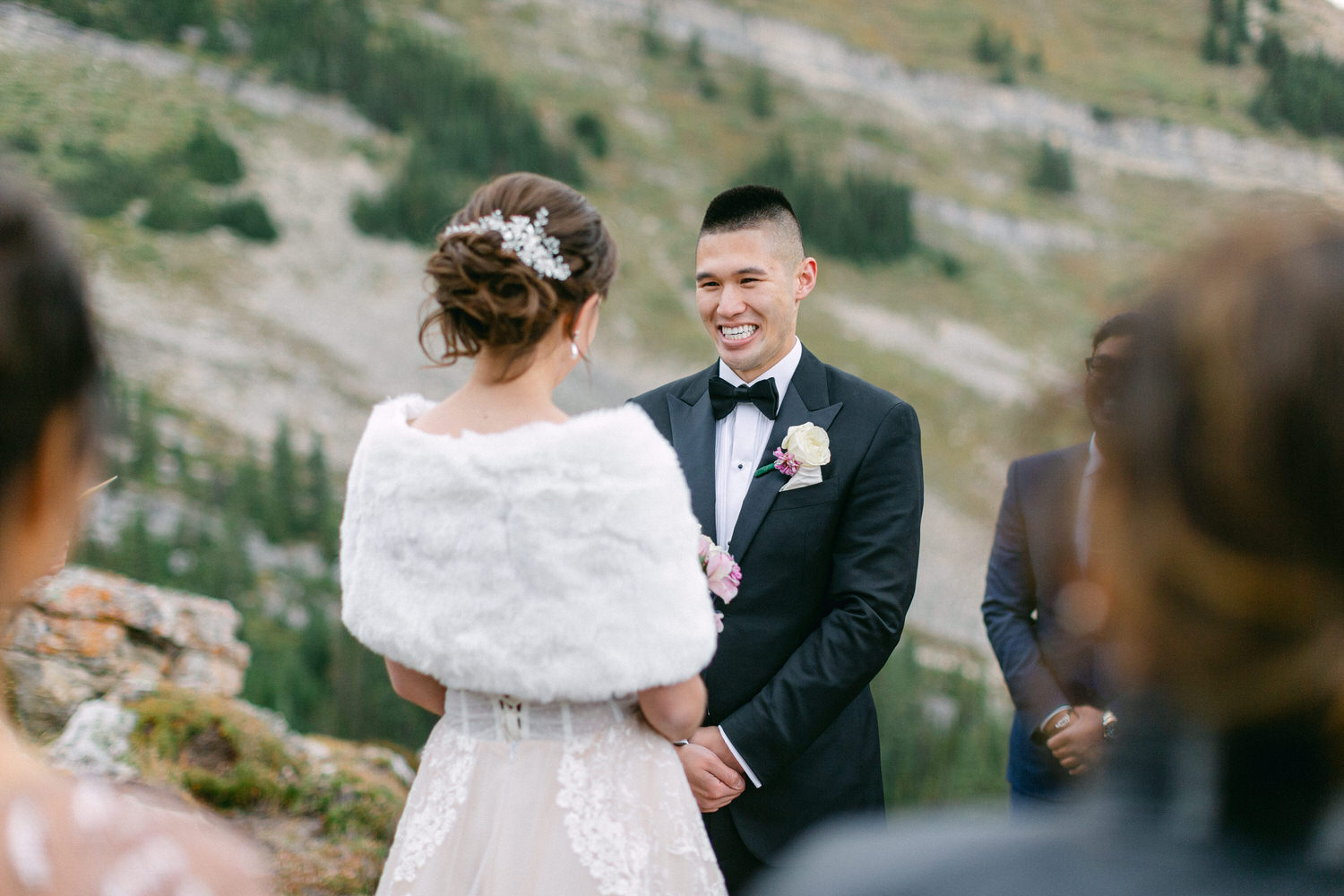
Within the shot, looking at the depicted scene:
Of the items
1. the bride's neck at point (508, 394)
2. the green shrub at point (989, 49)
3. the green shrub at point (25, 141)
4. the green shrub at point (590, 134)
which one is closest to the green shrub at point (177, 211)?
the green shrub at point (25, 141)

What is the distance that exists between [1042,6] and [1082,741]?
210 feet

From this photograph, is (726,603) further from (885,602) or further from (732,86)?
(732,86)

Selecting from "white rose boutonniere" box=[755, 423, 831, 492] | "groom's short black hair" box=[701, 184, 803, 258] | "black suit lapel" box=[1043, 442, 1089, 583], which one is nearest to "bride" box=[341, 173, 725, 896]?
"white rose boutonniere" box=[755, 423, 831, 492]

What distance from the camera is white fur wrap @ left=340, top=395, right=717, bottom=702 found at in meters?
2.04

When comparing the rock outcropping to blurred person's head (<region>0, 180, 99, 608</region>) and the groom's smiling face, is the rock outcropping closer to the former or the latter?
the groom's smiling face

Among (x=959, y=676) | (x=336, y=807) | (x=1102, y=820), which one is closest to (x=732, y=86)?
(x=959, y=676)

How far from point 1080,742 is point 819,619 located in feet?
3.53

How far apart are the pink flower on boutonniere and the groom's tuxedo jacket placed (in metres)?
0.16

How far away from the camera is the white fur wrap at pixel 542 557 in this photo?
204 cm

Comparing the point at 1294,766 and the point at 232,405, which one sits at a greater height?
the point at 1294,766

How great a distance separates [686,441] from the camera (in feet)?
11.0

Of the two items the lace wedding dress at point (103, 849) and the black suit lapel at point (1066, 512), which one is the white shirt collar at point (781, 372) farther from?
the lace wedding dress at point (103, 849)

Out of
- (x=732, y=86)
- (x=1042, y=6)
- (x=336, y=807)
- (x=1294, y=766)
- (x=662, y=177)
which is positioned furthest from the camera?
(x=1042, y=6)

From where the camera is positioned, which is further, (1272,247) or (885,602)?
(885,602)
